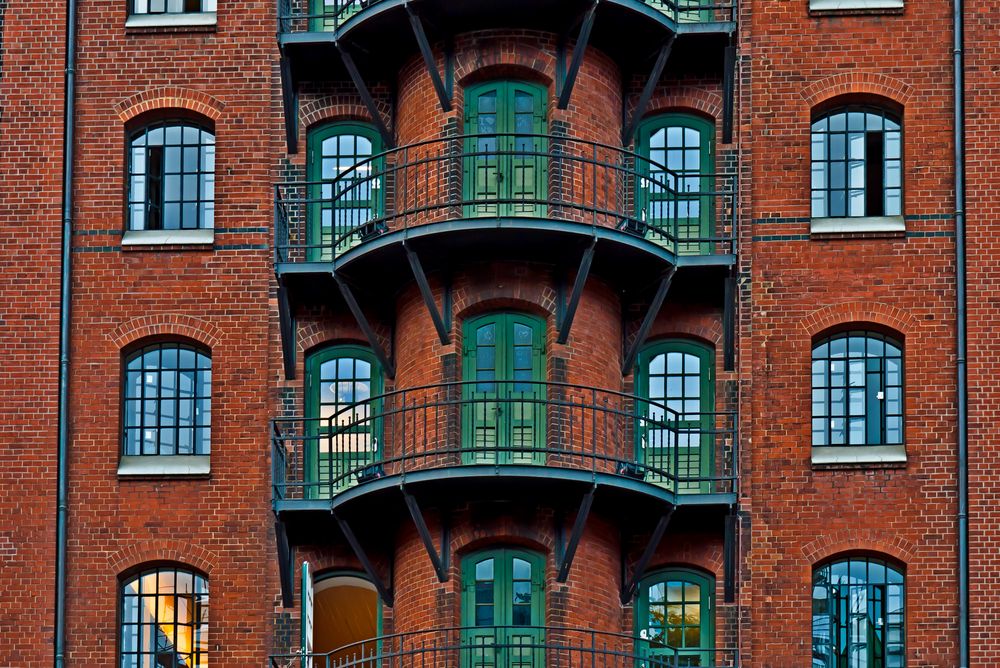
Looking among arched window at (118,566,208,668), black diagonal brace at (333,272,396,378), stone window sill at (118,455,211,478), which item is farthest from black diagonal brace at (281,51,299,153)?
arched window at (118,566,208,668)

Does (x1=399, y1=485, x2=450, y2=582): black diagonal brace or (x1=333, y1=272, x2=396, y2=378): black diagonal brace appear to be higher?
(x1=333, y1=272, x2=396, y2=378): black diagonal brace

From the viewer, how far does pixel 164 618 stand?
42969 millimetres

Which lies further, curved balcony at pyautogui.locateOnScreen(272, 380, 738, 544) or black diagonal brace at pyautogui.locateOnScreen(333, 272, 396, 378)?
black diagonal brace at pyautogui.locateOnScreen(333, 272, 396, 378)

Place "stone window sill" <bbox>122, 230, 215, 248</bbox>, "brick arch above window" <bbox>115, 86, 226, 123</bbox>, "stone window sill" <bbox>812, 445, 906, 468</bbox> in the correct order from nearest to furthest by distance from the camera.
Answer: "stone window sill" <bbox>812, 445, 906, 468</bbox> < "stone window sill" <bbox>122, 230, 215, 248</bbox> < "brick arch above window" <bbox>115, 86, 226, 123</bbox>

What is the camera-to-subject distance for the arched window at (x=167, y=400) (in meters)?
43.6

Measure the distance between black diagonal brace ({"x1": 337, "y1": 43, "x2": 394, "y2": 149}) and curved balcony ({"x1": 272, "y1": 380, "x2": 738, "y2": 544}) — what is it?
12.8ft

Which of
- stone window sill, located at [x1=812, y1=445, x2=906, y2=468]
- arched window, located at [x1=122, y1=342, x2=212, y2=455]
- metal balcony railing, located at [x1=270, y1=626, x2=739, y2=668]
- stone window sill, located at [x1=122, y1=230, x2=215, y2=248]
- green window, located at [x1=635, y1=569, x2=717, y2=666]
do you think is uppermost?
stone window sill, located at [x1=122, y1=230, x2=215, y2=248]

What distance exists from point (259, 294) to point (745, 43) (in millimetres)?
7787

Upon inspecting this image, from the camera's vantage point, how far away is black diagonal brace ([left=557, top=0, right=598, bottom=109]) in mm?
42656

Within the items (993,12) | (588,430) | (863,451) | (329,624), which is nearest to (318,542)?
(329,624)

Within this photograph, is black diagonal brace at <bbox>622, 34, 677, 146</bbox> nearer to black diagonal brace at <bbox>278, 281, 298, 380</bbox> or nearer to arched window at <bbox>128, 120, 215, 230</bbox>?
black diagonal brace at <bbox>278, 281, 298, 380</bbox>

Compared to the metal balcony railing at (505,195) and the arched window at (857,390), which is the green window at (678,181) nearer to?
the metal balcony railing at (505,195)

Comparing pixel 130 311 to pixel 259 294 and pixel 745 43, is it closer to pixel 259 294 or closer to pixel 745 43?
pixel 259 294

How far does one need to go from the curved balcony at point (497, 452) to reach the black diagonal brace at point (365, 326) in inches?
19.6
